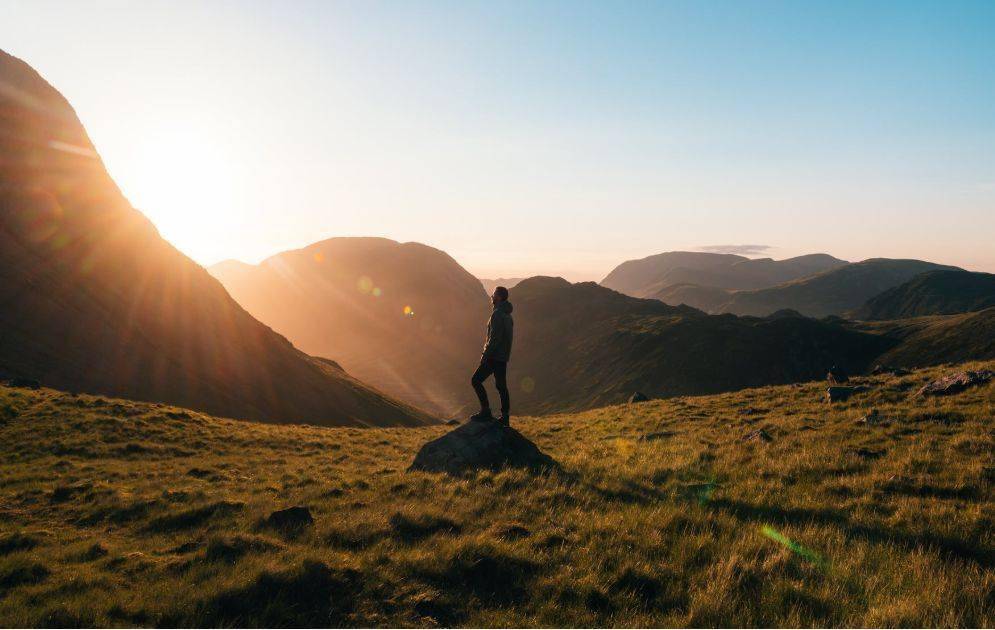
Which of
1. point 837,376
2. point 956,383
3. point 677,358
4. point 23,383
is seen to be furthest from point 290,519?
point 677,358

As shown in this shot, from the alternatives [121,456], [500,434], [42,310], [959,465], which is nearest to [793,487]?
[959,465]

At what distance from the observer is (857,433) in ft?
44.3

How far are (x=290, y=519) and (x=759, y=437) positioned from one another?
12879 millimetres

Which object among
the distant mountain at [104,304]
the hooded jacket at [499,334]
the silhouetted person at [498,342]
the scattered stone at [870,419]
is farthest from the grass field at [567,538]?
the distant mountain at [104,304]

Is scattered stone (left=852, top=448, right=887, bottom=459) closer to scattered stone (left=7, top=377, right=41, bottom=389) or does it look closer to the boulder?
the boulder

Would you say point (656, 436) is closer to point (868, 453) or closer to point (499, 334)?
point (868, 453)

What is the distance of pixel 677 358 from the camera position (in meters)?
127

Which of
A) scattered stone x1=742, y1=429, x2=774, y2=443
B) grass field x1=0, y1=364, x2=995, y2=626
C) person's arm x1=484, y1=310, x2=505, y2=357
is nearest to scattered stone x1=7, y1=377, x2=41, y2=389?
grass field x1=0, y1=364, x2=995, y2=626

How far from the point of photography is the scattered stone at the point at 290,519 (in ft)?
28.1

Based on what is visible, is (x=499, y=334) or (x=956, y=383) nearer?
(x=499, y=334)

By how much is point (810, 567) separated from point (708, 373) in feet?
402

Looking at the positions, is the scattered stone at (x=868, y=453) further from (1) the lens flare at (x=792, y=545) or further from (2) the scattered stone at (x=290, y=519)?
(2) the scattered stone at (x=290, y=519)

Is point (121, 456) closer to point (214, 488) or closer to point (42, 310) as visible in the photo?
point (214, 488)

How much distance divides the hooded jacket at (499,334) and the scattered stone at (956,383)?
15.1m
